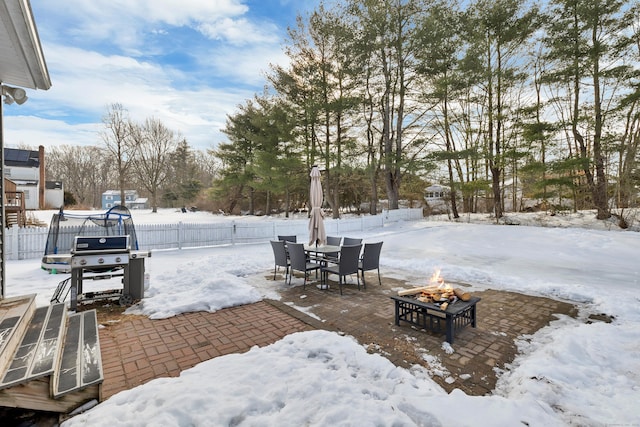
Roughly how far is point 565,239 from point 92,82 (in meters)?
16.9

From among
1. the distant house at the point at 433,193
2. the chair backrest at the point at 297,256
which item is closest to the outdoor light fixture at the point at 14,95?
the chair backrest at the point at 297,256

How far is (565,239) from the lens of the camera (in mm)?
10242

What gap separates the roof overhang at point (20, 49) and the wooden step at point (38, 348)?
2.70 metres

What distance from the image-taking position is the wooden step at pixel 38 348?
2023mm

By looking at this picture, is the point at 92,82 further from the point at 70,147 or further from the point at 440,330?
the point at 70,147

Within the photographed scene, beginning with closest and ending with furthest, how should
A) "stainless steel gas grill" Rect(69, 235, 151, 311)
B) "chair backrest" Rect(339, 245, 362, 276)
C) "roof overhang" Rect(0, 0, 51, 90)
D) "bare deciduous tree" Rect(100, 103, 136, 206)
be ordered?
"roof overhang" Rect(0, 0, 51, 90)
"stainless steel gas grill" Rect(69, 235, 151, 311)
"chair backrest" Rect(339, 245, 362, 276)
"bare deciduous tree" Rect(100, 103, 136, 206)

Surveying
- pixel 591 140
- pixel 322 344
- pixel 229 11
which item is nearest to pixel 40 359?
pixel 322 344

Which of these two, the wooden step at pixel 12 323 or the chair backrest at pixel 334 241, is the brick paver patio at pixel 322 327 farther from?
the chair backrest at pixel 334 241

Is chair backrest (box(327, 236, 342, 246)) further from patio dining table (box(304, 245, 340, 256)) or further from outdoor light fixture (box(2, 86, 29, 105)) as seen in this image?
outdoor light fixture (box(2, 86, 29, 105))

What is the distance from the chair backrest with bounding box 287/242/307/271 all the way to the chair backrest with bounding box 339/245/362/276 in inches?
27.7

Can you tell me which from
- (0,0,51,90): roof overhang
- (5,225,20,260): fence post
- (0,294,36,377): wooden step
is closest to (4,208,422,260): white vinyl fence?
(5,225,20,260): fence post

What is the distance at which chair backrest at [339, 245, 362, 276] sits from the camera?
5.15 meters

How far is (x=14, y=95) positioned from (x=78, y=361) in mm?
3431

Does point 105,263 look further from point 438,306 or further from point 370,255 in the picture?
point 438,306
